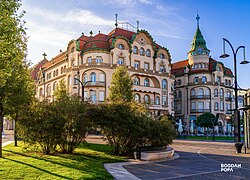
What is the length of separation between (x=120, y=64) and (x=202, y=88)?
81.9ft

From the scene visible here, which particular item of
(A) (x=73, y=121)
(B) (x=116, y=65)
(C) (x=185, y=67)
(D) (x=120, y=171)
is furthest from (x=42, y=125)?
(C) (x=185, y=67)

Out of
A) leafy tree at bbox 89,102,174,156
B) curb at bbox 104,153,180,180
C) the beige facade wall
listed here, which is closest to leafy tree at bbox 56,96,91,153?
leafy tree at bbox 89,102,174,156

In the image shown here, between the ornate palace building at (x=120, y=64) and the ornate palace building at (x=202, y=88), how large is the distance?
11.0 metres

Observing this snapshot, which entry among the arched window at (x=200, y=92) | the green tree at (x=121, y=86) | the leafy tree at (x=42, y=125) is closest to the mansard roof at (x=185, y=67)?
the arched window at (x=200, y=92)

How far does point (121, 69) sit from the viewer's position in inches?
1510

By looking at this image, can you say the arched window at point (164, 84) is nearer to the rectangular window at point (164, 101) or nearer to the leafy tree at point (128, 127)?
the rectangular window at point (164, 101)

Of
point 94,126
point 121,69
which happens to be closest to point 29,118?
point 94,126

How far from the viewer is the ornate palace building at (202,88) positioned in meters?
64.4

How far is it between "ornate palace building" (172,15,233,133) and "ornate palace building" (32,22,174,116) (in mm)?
11004

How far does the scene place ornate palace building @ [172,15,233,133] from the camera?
64.4 metres

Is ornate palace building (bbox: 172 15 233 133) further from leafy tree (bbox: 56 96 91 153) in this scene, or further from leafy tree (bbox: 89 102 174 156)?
leafy tree (bbox: 56 96 91 153)

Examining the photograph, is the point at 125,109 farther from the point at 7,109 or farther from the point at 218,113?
the point at 218,113

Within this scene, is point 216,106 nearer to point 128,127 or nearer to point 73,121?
point 128,127

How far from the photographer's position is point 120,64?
4984 cm
